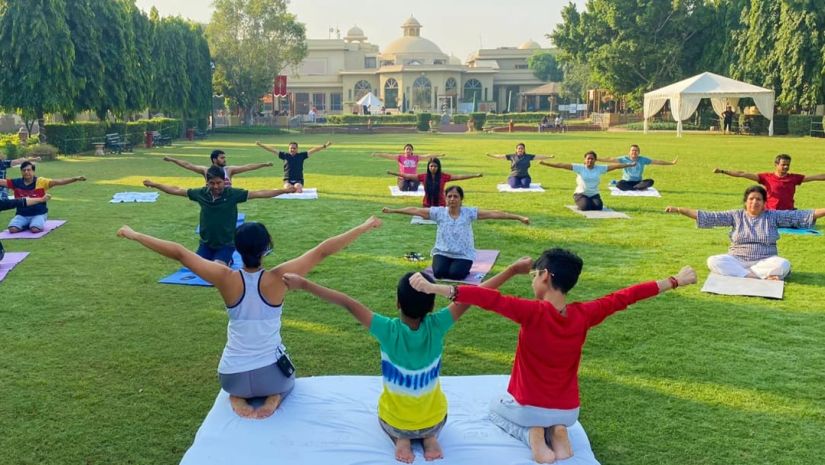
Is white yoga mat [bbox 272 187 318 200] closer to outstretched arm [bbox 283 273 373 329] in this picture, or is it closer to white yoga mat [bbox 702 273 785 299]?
white yoga mat [bbox 702 273 785 299]

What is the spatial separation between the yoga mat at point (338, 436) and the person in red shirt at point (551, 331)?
0.59 ft

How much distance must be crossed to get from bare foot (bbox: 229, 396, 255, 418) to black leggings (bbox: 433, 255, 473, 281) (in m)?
4.23

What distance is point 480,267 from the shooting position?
9.26 metres

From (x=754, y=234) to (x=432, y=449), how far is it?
6278mm

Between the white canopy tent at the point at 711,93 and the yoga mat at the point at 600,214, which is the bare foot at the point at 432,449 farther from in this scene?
the white canopy tent at the point at 711,93

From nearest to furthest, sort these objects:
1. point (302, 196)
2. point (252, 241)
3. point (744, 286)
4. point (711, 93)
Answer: point (252, 241), point (744, 286), point (302, 196), point (711, 93)

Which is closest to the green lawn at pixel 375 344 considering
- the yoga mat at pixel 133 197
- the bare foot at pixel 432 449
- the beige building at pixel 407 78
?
the bare foot at pixel 432 449

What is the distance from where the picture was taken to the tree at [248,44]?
5262 cm

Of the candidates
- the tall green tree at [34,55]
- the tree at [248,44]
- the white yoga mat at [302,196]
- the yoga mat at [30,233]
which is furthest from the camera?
the tree at [248,44]

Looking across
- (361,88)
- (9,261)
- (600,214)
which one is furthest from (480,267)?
(361,88)


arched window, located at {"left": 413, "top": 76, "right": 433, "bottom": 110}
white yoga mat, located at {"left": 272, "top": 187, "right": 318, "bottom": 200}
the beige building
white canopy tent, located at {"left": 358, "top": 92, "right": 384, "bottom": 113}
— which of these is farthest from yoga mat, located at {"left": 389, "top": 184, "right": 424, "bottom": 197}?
arched window, located at {"left": 413, "top": 76, "right": 433, "bottom": 110}

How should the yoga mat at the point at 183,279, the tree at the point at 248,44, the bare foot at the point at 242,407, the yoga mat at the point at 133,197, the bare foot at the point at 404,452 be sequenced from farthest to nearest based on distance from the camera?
the tree at the point at 248,44 → the yoga mat at the point at 133,197 → the yoga mat at the point at 183,279 → the bare foot at the point at 242,407 → the bare foot at the point at 404,452

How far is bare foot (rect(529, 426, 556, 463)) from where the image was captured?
421cm

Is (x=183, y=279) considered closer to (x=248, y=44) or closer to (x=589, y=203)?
(x=589, y=203)
